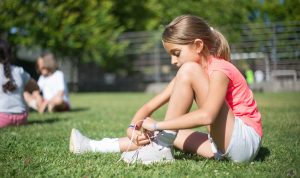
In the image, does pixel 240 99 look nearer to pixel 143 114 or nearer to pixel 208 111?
pixel 208 111

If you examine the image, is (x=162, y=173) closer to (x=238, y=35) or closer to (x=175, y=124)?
(x=175, y=124)

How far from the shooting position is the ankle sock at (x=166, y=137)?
336cm

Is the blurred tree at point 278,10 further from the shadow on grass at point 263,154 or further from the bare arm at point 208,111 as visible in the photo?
the bare arm at point 208,111

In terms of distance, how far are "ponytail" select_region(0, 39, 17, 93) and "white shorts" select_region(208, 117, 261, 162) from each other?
3.52 meters

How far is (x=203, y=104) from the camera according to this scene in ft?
10.6

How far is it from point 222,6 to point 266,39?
316 inches

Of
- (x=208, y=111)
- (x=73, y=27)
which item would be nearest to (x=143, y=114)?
(x=208, y=111)

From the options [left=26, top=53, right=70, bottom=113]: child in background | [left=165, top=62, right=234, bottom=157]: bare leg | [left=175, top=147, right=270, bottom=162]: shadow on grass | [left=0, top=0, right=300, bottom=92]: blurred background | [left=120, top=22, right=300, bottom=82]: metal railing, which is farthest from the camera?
[left=0, top=0, right=300, bottom=92]: blurred background

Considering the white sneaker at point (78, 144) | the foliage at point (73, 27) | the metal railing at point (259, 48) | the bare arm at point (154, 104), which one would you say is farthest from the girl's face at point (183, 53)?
the foliage at point (73, 27)

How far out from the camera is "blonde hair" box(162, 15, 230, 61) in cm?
338

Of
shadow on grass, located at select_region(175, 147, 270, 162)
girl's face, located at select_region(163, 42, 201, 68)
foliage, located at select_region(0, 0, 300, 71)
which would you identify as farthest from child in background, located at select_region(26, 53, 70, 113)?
foliage, located at select_region(0, 0, 300, 71)

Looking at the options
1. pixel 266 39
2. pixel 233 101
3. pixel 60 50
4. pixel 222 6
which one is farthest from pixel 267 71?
pixel 233 101

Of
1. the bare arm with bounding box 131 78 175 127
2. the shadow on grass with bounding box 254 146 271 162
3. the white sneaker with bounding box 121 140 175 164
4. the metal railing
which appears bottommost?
the metal railing

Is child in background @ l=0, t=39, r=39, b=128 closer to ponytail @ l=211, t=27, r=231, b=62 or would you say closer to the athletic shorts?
the athletic shorts
